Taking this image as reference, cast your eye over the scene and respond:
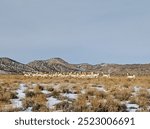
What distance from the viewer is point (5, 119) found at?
15344 millimetres

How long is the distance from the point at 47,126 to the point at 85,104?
15.0 feet

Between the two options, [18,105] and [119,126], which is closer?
[119,126]

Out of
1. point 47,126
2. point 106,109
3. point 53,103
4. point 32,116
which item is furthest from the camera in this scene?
point 53,103

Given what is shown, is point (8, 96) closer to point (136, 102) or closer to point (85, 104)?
point (85, 104)

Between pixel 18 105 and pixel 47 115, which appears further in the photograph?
pixel 18 105

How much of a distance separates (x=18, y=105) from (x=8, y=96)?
1916 millimetres

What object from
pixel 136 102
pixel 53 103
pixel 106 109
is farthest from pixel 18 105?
pixel 136 102

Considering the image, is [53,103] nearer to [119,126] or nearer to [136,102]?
[136,102]

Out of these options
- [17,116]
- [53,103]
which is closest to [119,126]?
[17,116]

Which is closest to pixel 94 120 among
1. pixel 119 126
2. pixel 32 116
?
pixel 119 126

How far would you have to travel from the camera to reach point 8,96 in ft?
68.9

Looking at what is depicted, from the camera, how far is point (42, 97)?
830 inches

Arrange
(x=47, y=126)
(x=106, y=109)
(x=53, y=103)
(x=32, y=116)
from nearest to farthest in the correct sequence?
(x=47, y=126), (x=32, y=116), (x=106, y=109), (x=53, y=103)

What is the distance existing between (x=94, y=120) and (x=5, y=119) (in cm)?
276
